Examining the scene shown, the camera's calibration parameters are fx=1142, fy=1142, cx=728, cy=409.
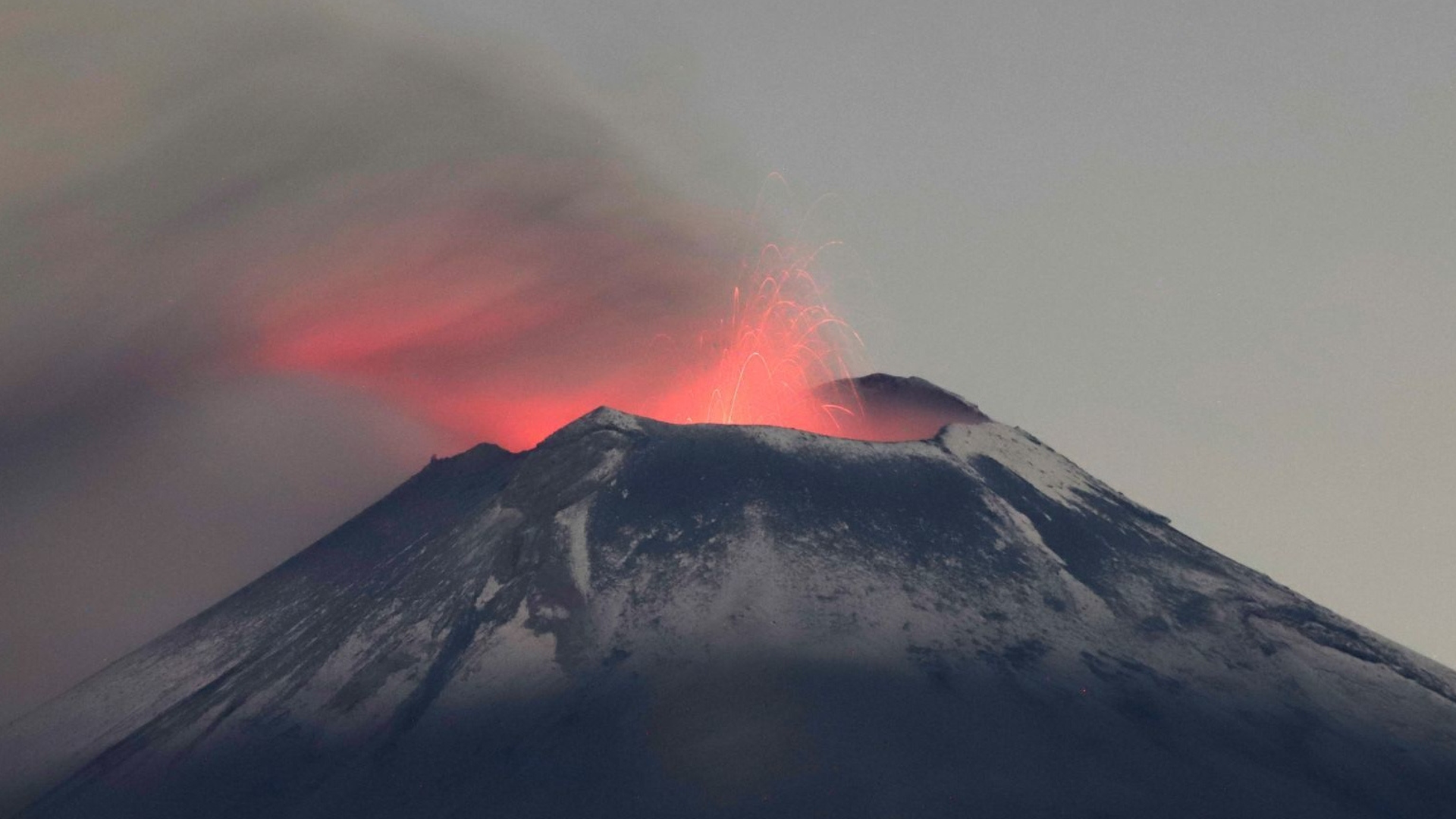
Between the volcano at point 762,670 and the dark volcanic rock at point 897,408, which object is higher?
the dark volcanic rock at point 897,408

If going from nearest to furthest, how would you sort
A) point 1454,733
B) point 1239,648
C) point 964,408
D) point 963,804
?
point 963,804 → point 1454,733 → point 1239,648 → point 964,408

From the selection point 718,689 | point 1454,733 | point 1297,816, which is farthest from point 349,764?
point 1454,733

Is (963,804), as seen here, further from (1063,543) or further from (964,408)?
(964,408)

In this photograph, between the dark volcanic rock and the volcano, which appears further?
the dark volcanic rock

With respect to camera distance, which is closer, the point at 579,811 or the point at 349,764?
the point at 579,811

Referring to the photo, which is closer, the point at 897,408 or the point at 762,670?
the point at 762,670

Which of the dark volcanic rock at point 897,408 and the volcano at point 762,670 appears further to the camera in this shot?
the dark volcanic rock at point 897,408

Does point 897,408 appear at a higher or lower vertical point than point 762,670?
higher

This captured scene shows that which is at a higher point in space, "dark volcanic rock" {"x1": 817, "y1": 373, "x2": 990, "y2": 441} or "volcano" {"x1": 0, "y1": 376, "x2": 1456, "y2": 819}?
"dark volcanic rock" {"x1": 817, "y1": 373, "x2": 990, "y2": 441}
